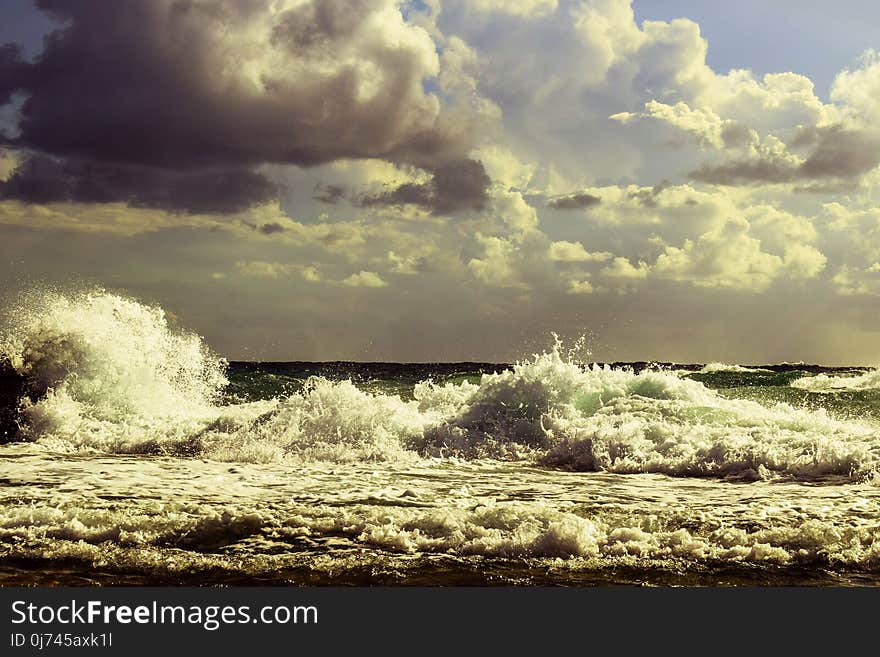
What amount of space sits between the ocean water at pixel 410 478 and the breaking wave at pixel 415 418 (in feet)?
0.18

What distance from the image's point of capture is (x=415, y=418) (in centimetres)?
1692

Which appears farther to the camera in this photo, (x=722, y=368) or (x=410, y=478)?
(x=722, y=368)

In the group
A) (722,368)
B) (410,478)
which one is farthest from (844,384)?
(410,478)

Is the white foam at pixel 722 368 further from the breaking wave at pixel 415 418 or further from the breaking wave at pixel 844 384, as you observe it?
the breaking wave at pixel 415 418

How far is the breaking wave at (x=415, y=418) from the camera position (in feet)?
45.7

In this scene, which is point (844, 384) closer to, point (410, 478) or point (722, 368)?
point (722, 368)

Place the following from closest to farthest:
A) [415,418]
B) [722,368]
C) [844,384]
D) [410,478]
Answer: [410,478] → [415,418] → [844,384] → [722,368]

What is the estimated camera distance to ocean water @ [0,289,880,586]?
25.7 ft

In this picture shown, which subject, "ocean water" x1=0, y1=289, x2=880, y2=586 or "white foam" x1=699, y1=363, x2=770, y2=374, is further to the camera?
"white foam" x1=699, y1=363, x2=770, y2=374

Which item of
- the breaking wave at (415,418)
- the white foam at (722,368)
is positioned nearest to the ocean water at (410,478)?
the breaking wave at (415,418)

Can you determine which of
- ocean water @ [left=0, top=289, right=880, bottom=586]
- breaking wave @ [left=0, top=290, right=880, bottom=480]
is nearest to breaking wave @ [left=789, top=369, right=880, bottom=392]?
ocean water @ [left=0, top=289, right=880, bottom=586]

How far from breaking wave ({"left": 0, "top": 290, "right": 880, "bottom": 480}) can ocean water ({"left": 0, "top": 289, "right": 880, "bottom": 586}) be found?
0.18ft

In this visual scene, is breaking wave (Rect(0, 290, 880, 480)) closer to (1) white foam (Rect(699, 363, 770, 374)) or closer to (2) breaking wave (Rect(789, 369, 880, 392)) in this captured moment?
(2) breaking wave (Rect(789, 369, 880, 392))

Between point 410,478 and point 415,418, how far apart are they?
4720 millimetres
